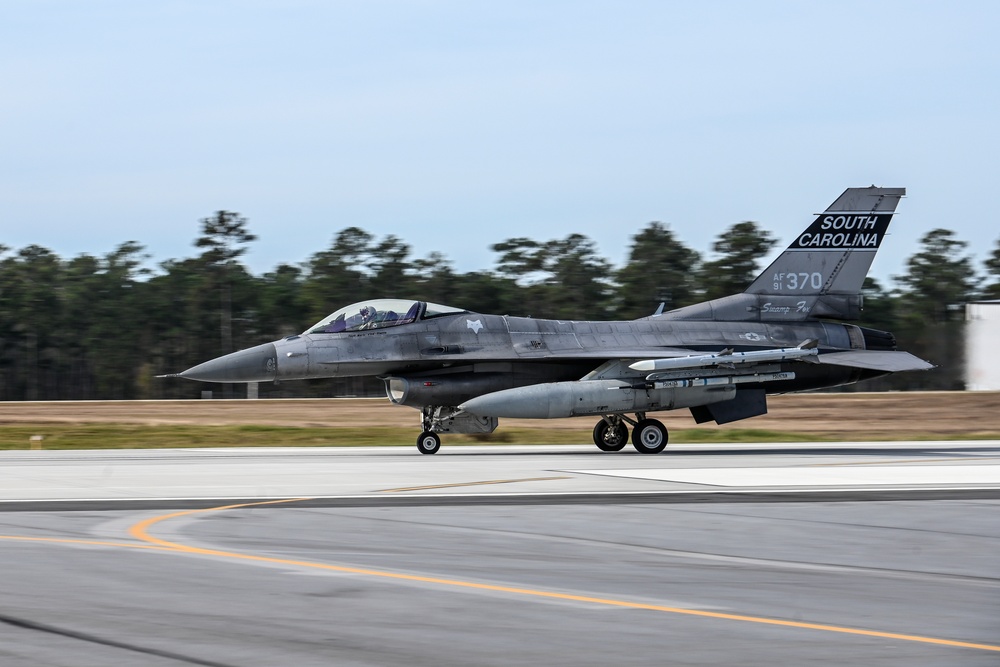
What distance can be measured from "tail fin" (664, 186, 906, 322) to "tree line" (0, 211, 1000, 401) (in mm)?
43393

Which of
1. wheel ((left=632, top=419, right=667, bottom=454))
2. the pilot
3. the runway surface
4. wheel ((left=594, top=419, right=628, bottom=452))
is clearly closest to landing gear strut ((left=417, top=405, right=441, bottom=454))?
the pilot

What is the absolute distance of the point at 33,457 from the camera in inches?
831

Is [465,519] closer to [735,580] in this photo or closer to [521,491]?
[521,491]

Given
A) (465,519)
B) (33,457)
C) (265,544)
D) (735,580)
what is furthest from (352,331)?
(735,580)

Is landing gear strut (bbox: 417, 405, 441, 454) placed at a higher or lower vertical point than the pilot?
lower

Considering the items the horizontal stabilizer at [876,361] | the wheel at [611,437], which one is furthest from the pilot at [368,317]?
the horizontal stabilizer at [876,361]

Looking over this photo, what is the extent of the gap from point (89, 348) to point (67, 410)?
31.4m

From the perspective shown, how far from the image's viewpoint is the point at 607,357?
23.2m

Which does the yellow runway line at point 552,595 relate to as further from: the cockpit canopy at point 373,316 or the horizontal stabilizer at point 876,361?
the horizontal stabilizer at point 876,361

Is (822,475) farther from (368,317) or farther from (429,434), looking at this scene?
(368,317)

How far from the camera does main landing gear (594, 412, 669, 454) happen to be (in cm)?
2319

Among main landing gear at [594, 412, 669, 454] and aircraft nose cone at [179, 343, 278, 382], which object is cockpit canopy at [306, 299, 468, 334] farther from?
main landing gear at [594, 412, 669, 454]

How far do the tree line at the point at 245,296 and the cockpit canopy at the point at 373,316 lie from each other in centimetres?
4452

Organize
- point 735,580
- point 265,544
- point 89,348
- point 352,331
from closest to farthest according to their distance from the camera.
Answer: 1. point 735,580
2. point 265,544
3. point 352,331
4. point 89,348
